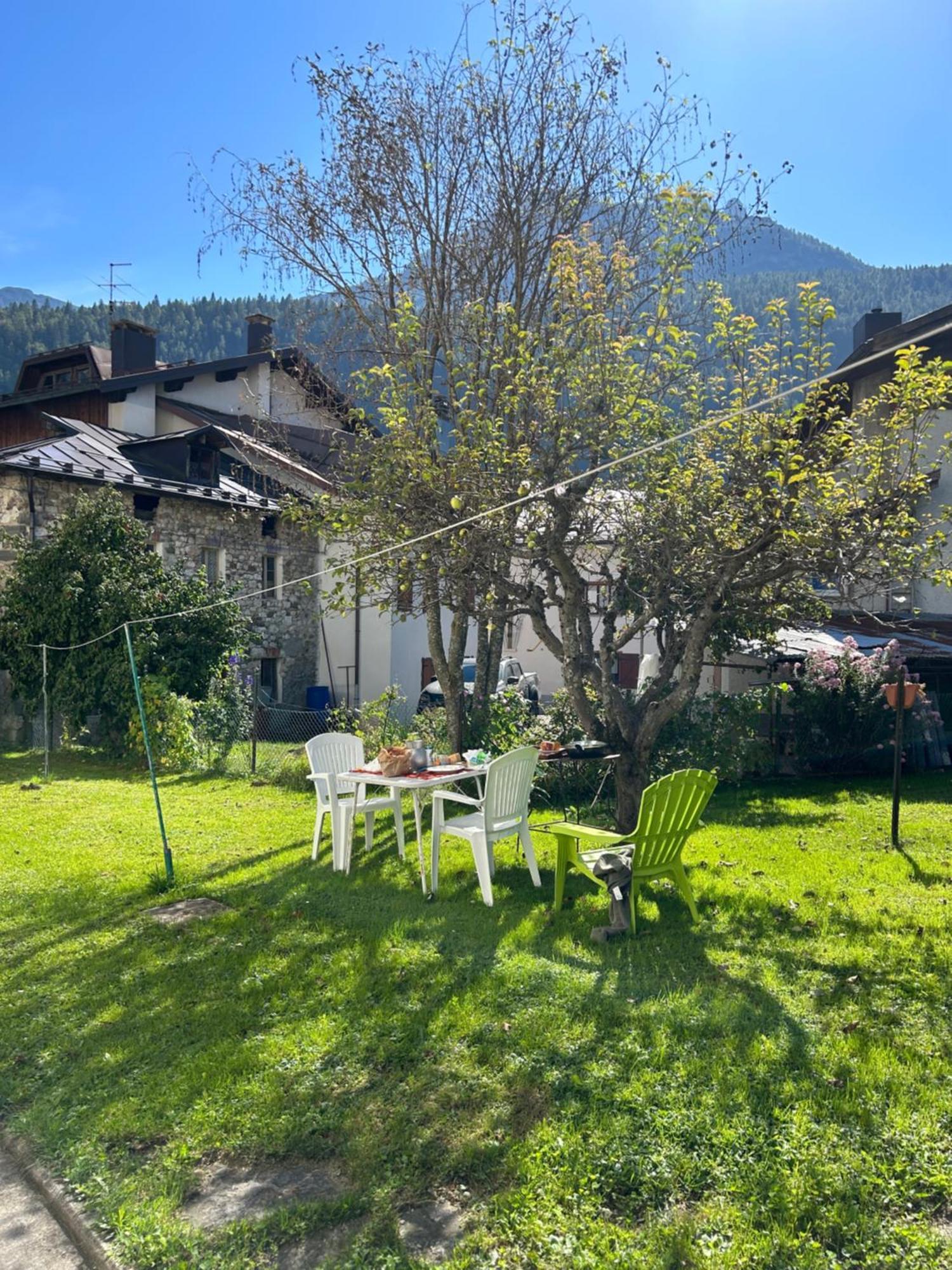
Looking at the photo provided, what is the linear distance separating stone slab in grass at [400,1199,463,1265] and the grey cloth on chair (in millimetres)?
2682

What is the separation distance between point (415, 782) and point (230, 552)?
15.5 m

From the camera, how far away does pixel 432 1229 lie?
286 centimetres

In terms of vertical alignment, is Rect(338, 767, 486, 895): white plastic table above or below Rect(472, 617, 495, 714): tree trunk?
below

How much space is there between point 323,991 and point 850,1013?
246cm

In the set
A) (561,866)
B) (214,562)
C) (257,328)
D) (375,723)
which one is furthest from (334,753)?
(257,328)

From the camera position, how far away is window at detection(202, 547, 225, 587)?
21.0m

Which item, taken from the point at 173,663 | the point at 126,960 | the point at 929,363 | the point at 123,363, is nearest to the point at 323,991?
the point at 126,960

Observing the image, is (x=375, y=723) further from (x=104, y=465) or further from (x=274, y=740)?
(x=104, y=465)

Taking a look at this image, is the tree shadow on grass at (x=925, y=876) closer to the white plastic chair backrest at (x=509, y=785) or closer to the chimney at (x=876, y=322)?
the white plastic chair backrest at (x=509, y=785)

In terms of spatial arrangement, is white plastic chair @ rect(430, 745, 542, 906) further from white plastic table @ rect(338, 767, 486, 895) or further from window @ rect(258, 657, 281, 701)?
window @ rect(258, 657, 281, 701)

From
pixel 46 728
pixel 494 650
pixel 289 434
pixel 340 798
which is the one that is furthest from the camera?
pixel 289 434

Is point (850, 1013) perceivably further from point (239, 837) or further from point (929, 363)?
point (239, 837)

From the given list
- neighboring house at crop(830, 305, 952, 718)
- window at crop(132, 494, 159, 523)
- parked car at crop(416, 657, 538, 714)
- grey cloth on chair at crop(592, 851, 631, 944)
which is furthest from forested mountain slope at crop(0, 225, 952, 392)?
grey cloth on chair at crop(592, 851, 631, 944)

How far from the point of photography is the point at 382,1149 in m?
3.29
